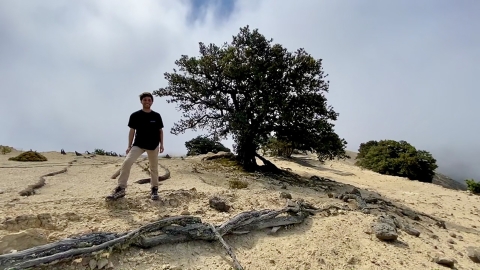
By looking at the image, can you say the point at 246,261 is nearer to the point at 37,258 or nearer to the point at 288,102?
the point at 37,258

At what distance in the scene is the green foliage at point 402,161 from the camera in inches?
949

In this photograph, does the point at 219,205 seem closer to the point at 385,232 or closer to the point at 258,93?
the point at 385,232

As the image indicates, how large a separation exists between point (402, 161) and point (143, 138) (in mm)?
23064

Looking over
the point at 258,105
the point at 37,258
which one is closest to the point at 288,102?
the point at 258,105

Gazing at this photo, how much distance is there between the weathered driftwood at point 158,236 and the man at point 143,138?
1.62 metres

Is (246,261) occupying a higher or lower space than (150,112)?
lower

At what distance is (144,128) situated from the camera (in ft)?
21.1

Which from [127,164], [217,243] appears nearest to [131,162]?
[127,164]

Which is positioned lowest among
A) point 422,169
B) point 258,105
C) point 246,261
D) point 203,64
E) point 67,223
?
point 246,261

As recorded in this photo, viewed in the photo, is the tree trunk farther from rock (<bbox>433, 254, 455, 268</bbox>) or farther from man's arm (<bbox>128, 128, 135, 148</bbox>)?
rock (<bbox>433, 254, 455, 268</bbox>)

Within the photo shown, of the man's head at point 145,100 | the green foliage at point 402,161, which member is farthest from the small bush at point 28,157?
the green foliage at point 402,161

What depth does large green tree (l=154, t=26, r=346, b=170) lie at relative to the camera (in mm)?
14250

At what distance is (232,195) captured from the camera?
7.72m

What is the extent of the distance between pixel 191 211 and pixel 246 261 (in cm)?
181
